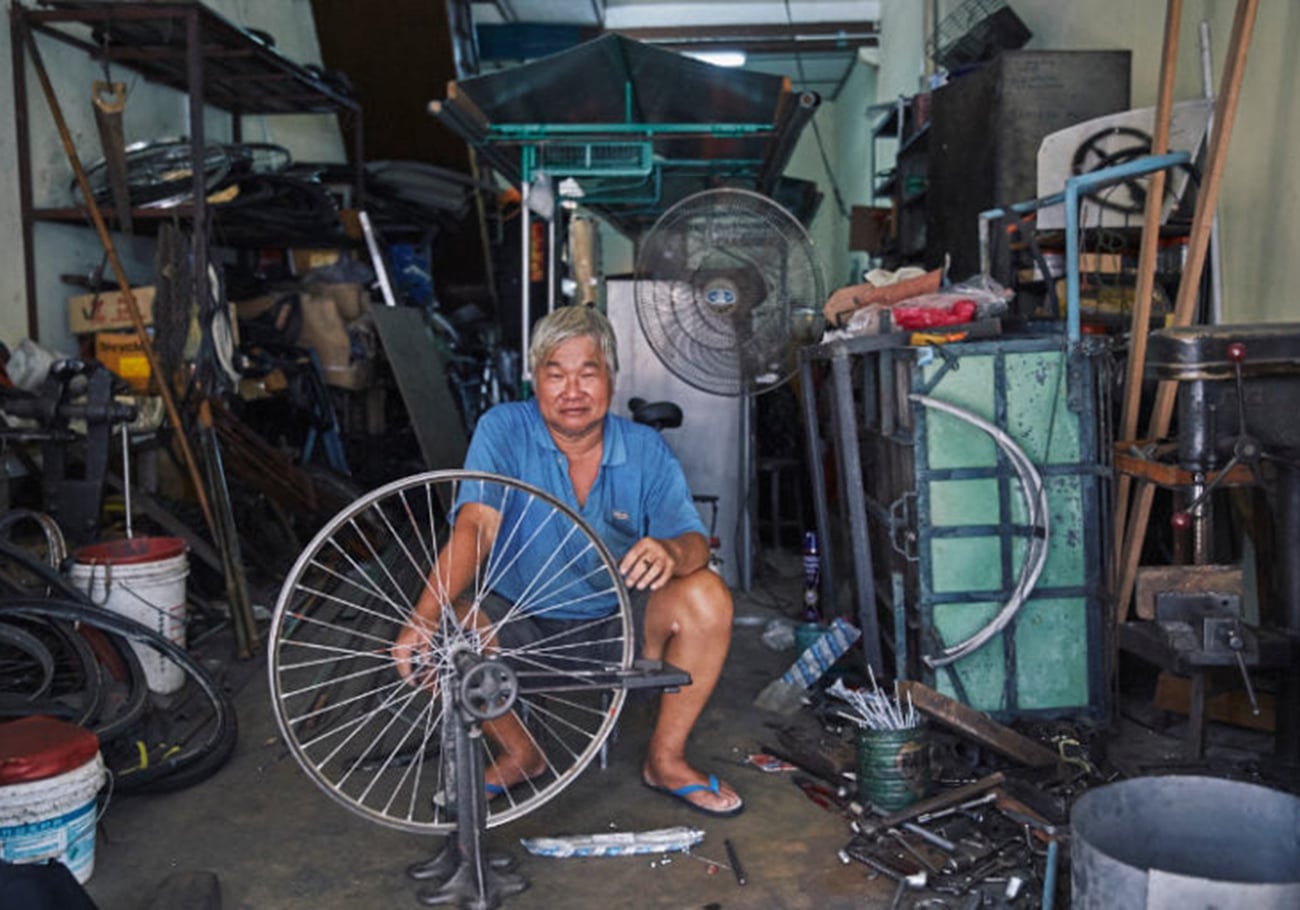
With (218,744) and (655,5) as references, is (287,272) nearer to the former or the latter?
(218,744)

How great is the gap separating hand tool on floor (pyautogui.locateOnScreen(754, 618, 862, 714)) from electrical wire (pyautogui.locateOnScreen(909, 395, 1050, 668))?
17.2 inches

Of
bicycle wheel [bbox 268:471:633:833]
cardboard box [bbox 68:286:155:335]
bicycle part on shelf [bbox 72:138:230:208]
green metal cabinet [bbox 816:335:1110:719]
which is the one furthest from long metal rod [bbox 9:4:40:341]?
green metal cabinet [bbox 816:335:1110:719]

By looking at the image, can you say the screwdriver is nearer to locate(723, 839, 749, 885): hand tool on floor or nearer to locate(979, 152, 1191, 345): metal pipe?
locate(723, 839, 749, 885): hand tool on floor

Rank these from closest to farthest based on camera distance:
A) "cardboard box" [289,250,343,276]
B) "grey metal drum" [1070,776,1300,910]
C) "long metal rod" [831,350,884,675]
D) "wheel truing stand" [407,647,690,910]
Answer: "grey metal drum" [1070,776,1300,910], "wheel truing stand" [407,647,690,910], "long metal rod" [831,350,884,675], "cardboard box" [289,250,343,276]

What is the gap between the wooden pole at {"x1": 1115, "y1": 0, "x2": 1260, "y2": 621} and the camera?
2.89m

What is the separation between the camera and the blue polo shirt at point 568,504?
2797 mm

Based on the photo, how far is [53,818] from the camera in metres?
2.32

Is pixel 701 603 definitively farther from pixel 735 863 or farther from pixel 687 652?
pixel 735 863

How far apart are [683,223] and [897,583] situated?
1851mm

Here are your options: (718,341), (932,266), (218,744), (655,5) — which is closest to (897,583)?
(718,341)

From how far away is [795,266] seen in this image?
4590 mm

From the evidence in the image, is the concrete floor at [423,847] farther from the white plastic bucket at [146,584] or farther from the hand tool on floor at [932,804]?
the white plastic bucket at [146,584]

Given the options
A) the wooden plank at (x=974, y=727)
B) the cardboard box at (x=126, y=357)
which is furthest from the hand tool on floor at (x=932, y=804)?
the cardboard box at (x=126, y=357)

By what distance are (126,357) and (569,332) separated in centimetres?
298
